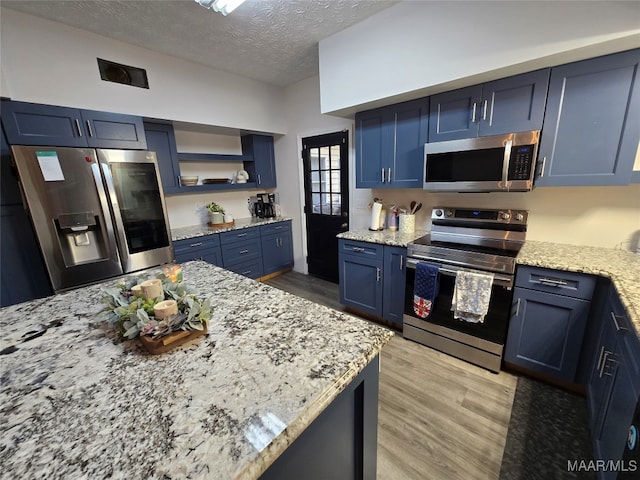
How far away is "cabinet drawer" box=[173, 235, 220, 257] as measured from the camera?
2816 mm

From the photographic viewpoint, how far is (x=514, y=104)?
5.91 ft

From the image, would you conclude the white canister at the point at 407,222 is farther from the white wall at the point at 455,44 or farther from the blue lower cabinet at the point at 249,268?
the blue lower cabinet at the point at 249,268

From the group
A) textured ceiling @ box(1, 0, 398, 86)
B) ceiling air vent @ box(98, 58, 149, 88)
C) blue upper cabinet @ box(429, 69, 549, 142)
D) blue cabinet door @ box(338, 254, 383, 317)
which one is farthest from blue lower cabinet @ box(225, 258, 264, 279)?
blue upper cabinet @ box(429, 69, 549, 142)

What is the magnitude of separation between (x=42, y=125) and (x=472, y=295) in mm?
3510

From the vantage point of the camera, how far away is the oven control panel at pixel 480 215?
6.92ft

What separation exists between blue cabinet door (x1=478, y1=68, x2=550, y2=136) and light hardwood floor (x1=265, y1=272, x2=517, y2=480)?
1.81 metres

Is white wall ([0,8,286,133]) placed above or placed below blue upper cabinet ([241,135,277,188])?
above

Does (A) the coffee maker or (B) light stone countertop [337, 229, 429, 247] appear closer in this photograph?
(B) light stone countertop [337, 229, 429, 247]

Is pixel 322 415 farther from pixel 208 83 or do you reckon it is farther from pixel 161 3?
pixel 208 83

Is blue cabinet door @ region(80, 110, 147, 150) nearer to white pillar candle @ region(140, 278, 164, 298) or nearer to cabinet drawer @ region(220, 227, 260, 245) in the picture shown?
cabinet drawer @ region(220, 227, 260, 245)

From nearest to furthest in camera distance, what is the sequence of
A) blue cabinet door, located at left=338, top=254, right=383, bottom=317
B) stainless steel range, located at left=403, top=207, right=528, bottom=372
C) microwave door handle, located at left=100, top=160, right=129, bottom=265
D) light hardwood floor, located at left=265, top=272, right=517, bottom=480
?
light hardwood floor, located at left=265, top=272, right=517, bottom=480 < stainless steel range, located at left=403, top=207, right=528, bottom=372 < microwave door handle, located at left=100, top=160, right=129, bottom=265 < blue cabinet door, located at left=338, top=254, right=383, bottom=317

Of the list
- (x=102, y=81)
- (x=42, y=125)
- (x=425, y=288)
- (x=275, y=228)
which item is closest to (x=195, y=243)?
(x=275, y=228)

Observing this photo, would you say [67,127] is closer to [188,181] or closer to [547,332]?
[188,181]

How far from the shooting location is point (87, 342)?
937 millimetres
